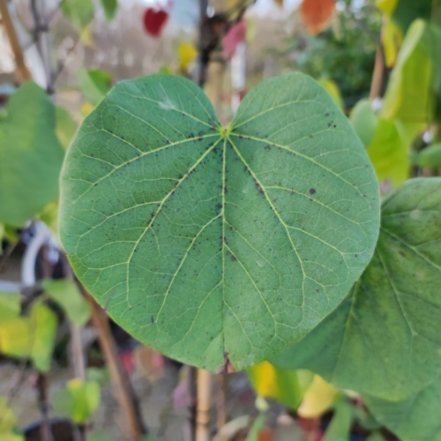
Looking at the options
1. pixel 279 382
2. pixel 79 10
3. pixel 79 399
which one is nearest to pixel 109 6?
pixel 79 10

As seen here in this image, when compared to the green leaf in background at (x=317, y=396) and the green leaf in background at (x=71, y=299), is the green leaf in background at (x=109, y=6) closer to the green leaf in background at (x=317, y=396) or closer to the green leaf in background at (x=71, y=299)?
the green leaf in background at (x=71, y=299)

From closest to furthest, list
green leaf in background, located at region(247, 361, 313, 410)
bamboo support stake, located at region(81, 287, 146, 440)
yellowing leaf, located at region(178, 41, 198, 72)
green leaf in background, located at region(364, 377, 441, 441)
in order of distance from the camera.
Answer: green leaf in background, located at region(364, 377, 441, 441)
green leaf in background, located at region(247, 361, 313, 410)
bamboo support stake, located at region(81, 287, 146, 440)
yellowing leaf, located at region(178, 41, 198, 72)

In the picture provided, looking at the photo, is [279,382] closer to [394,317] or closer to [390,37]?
[394,317]

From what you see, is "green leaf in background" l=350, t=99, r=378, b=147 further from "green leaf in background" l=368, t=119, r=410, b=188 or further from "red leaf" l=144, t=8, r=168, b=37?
"red leaf" l=144, t=8, r=168, b=37

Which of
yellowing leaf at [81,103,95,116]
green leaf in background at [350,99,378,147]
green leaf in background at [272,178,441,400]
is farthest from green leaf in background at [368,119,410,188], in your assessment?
yellowing leaf at [81,103,95,116]

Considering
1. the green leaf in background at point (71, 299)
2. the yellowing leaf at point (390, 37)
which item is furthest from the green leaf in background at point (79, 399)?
the yellowing leaf at point (390, 37)

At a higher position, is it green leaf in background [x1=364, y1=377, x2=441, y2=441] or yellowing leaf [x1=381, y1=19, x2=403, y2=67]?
yellowing leaf [x1=381, y1=19, x2=403, y2=67]
